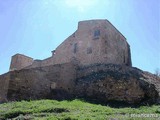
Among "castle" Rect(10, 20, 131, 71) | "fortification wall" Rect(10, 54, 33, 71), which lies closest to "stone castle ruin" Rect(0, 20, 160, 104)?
"castle" Rect(10, 20, 131, 71)

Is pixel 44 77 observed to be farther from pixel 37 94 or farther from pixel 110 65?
pixel 110 65

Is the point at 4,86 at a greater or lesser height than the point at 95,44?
lesser

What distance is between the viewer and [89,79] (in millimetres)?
A: 26578

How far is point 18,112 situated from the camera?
59.3 feet

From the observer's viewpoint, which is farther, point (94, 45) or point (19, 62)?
point (19, 62)

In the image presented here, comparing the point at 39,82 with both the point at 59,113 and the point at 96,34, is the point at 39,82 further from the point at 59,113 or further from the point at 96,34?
the point at 96,34

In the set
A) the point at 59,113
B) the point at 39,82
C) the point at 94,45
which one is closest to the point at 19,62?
the point at 94,45

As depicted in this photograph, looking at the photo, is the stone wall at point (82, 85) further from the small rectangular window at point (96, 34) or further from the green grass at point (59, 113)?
the small rectangular window at point (96, 34)

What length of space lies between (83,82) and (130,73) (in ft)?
14.9

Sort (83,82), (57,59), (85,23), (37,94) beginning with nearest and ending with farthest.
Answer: (37,94), (83,82), (85,23), (57,59)

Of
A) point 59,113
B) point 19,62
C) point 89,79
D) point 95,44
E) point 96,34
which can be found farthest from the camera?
point 19,62

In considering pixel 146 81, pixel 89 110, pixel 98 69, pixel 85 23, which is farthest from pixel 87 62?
pixel 89 110

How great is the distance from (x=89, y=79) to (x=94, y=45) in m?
5.52

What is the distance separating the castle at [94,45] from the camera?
30484mm
